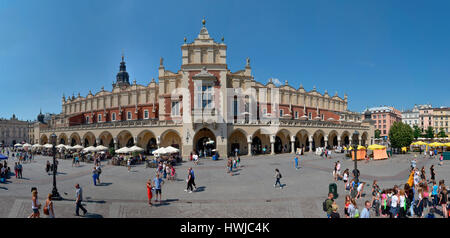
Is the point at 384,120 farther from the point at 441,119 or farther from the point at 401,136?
the point at 401,136

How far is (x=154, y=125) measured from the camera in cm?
3716

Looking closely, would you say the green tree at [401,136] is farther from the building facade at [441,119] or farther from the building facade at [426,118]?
the building facade at [441,119]

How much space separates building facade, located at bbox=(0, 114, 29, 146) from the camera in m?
107

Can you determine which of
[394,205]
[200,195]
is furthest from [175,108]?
[394,205]

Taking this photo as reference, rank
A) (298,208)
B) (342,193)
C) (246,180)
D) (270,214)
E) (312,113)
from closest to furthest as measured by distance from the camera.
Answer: (270,214) → (298,208) → (342,193) → (246,180) → (312,113)

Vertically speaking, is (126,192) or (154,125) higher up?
(154,125)

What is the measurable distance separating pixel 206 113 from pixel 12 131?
403 ft

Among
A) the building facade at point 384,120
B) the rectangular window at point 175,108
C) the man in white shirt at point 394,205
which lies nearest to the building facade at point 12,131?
the rectangular window at point 175,108

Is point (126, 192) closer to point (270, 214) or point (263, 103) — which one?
point (270, 214)

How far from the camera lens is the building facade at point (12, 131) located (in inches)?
4205

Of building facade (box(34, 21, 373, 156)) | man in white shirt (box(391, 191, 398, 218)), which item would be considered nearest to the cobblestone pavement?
man in white shirt (box(391, 191, 398, 218))

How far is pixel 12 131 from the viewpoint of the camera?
11006 centimetres
